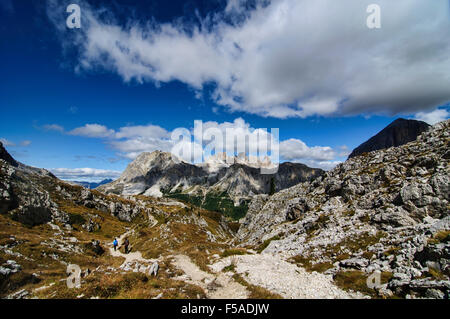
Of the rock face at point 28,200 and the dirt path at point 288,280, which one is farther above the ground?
the rock face at point 28,200

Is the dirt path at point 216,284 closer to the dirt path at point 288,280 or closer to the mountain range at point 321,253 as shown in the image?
the mountain range at point 321,253

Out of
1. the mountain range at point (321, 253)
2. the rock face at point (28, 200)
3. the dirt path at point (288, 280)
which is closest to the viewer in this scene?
the mountain range at point (321, 253)

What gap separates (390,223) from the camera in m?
29.7

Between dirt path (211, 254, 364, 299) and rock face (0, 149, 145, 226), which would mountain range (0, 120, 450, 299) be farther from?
rock face (0, 149, 145, 226)

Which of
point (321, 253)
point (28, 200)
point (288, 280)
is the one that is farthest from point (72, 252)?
point (28, 200)

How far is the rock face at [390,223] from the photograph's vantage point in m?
18.5

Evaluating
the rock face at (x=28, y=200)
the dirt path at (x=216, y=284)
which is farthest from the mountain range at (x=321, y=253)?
the rock face at (x=28, y=200)

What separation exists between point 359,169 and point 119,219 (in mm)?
122137

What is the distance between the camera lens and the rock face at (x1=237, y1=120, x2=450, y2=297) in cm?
1847

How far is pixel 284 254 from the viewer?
36.1m

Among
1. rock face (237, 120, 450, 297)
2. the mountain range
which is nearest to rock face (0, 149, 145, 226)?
the mountain range

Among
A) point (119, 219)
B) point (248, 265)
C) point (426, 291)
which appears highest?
point (426, 291)
